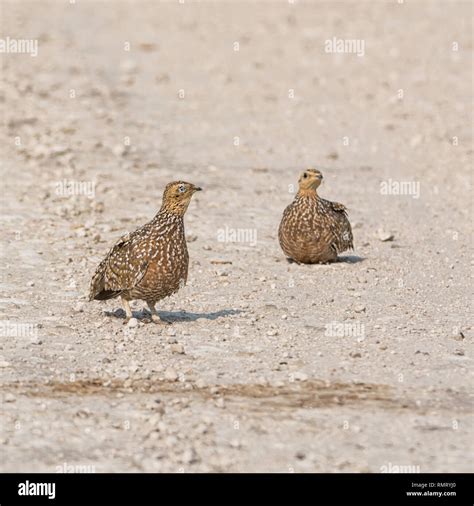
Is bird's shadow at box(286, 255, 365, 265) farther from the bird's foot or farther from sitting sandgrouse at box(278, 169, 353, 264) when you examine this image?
the bird's foot

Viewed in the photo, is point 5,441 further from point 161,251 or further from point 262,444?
point 161,251

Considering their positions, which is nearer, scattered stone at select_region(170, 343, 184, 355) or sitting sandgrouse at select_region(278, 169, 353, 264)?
scattered stone at select_region(170, 343, 184, 355)

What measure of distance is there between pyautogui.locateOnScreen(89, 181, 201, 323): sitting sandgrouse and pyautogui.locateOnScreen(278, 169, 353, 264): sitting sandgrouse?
9.42ft

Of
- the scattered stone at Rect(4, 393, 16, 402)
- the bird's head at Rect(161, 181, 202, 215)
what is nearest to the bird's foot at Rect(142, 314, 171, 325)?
the bird's head at Rect(161, 181, 202, 215)

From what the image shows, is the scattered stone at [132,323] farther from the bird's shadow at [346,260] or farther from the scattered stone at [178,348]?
the bird's shadow at [346,260]

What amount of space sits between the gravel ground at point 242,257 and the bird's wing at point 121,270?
370 millimetres

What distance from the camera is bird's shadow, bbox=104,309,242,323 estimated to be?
11523 millimetres

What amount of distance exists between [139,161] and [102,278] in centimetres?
852

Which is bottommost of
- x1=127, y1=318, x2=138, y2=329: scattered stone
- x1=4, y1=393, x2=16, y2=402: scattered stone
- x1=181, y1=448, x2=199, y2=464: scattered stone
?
x1=181, y1=448, x2=199, y2=464: scattered stone

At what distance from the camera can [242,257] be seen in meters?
14.2

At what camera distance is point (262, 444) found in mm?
8312

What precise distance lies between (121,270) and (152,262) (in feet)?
1.05

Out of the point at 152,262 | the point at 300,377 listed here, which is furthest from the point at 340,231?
the point at 300,377

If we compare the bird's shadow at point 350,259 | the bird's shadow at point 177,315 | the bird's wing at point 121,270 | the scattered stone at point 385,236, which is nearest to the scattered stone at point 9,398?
the bird's wing at point 121,270
